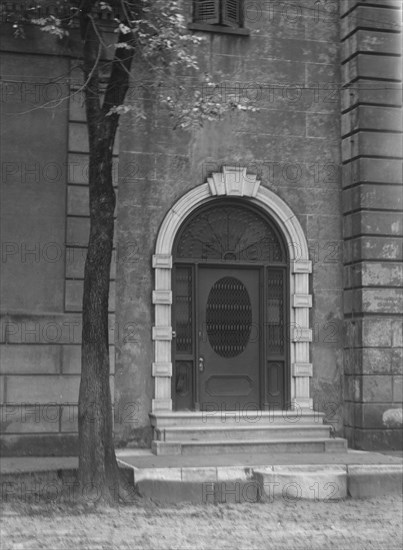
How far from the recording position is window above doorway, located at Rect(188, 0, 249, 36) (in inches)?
562

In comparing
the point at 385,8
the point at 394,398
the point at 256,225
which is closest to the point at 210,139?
the point at 256,225

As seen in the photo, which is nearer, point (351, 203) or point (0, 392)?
point (0, 392)

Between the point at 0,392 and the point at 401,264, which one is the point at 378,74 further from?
the point at 0,392

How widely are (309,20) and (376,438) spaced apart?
724 centimetres

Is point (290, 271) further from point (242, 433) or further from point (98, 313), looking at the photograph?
point (98, 313)

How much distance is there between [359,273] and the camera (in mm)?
13883

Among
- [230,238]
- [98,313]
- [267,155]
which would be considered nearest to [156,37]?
[98,313]

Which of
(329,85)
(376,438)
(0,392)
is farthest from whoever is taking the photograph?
(329,85)

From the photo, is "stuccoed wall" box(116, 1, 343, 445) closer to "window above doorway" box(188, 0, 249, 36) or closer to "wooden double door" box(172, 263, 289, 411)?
"window above doorway" box(188, 0, 249, 36)

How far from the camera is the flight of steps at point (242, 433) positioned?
12.8 m

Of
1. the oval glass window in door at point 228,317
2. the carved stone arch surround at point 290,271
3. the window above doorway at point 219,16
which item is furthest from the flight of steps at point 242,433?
the window above doorway at point 219,16

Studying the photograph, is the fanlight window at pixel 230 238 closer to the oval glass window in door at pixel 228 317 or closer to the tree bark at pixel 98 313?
the oval glass window in door at pixel 228 317

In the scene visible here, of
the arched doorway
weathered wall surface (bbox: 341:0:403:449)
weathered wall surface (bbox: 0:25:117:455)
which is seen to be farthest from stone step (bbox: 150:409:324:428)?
weathered wall surface (bbox: 0:25:117:455)

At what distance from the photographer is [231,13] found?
14492 mm
